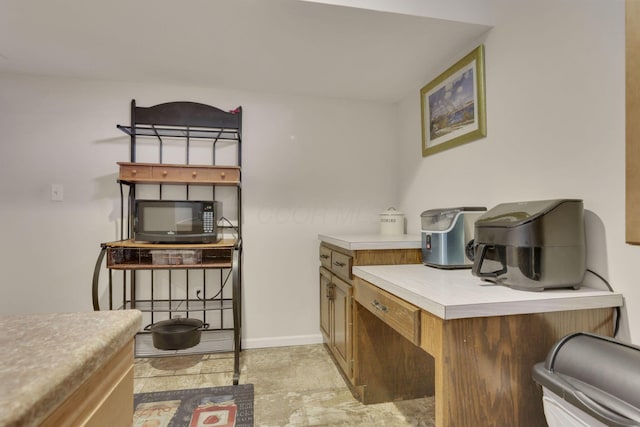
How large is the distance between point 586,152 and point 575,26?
1.59 feet

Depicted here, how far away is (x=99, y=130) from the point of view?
2.37 metres

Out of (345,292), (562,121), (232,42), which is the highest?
(232,42)

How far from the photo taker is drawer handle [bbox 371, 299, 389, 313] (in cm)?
128

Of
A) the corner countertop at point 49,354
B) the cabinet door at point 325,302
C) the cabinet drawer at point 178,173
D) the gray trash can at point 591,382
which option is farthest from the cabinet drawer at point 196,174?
the gray trash can at point 591,382

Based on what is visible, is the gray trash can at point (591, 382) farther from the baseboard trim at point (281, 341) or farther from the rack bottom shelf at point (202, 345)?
the rack bottom shelf at point (202, 345)

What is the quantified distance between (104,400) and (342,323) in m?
1.56

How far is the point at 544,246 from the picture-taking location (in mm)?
1070

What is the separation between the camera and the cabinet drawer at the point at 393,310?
41.1 inches

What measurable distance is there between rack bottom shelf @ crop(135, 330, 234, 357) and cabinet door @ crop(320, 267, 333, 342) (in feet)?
2.28

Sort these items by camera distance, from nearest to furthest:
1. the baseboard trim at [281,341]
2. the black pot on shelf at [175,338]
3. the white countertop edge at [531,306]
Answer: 1. the white countertop edge at [531,306]
2. the black pot on shelf at [175,338]
3. the baseboard trim at [281,341]

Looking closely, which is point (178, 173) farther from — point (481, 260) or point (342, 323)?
point (481, 260)

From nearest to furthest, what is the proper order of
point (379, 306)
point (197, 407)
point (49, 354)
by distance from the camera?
1. point (49, 354)
2. point (379, 306)
3. point (197, 407)

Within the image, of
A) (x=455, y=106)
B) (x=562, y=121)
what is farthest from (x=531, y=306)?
(x=455, y=106)

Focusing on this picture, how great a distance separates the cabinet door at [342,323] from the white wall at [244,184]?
21.6 inches
